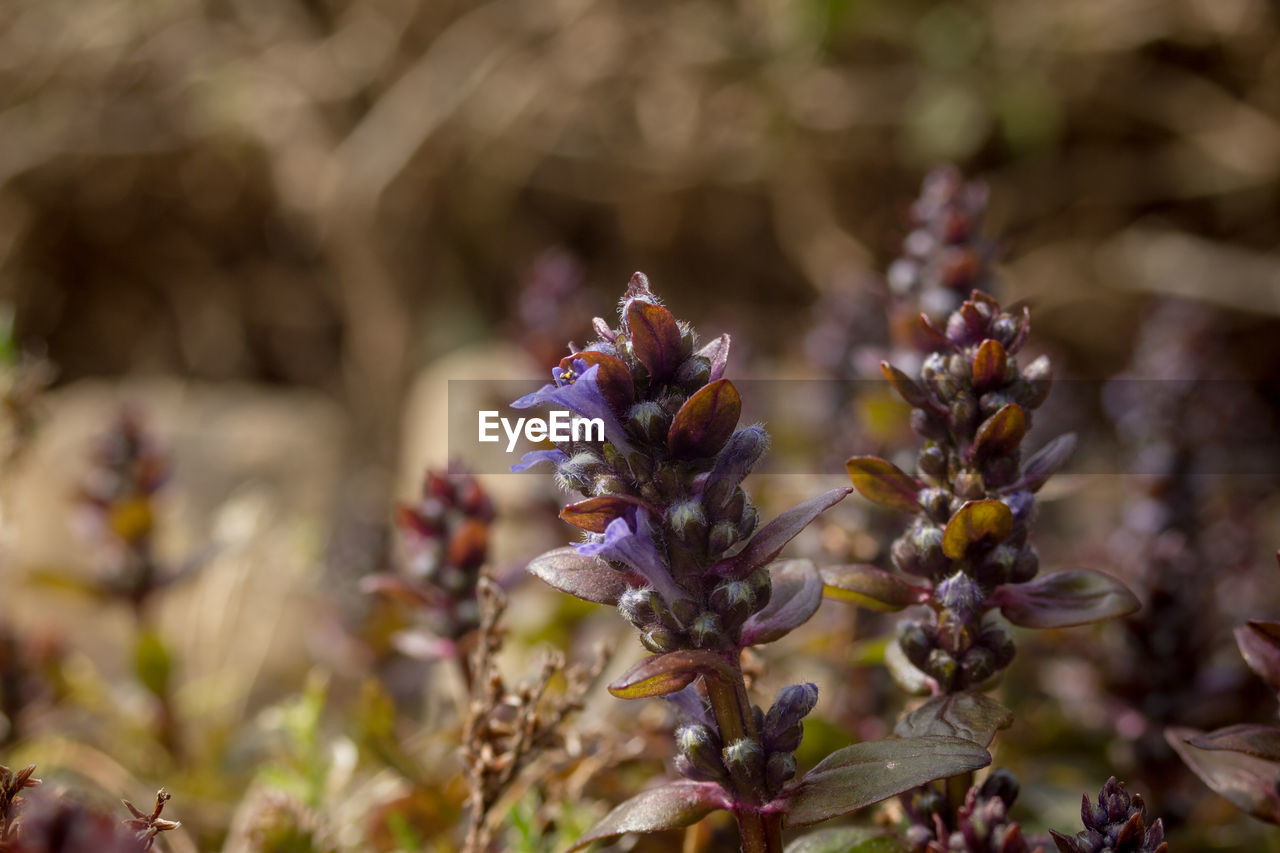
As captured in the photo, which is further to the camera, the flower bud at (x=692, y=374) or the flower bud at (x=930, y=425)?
the flower bud at (x=930, y=425)

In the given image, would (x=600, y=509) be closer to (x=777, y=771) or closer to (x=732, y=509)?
(x=732, y=509)

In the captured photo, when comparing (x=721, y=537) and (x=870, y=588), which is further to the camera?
(x=870, y=588)

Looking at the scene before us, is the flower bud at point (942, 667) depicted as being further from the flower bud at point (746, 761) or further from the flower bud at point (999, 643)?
the flower bud at point (746, 761)

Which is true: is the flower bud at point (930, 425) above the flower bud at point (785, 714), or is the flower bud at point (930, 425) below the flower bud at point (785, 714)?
above

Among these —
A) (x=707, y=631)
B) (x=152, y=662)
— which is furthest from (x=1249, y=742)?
(x=152, y=662)

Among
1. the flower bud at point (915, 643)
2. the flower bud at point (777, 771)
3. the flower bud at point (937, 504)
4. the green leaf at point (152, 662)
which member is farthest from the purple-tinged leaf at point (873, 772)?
the green leaf at point (152, 662)

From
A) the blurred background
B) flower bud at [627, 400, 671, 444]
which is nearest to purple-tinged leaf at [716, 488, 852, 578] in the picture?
flower bud at [627, 400, 671, 444]
